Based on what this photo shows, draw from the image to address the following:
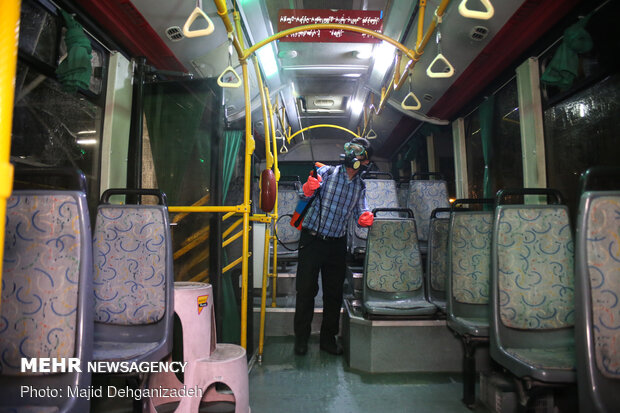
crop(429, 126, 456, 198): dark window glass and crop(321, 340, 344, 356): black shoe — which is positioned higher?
crop(429, 126, 456, 198): dark window glass

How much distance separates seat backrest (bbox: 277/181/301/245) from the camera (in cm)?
543

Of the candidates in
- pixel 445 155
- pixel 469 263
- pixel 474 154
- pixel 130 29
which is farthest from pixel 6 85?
pixel 445 155

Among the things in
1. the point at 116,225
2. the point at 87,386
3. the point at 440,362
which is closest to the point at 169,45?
the point at 116,225

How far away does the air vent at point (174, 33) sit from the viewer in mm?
3295

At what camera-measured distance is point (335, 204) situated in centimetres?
339

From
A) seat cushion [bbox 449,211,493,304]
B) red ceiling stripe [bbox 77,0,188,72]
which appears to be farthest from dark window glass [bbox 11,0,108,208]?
seat cushion [bbox 449,211,493,304]

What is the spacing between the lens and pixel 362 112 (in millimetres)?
7664

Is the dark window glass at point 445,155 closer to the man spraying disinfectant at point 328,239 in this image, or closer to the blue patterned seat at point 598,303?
the man spraying disinfectant at point 328,239

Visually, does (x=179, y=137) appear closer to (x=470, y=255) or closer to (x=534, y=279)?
(x=470, y=255)

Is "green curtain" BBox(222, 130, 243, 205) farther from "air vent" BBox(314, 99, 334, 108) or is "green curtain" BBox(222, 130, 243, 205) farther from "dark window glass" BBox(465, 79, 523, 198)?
"air vent" BBox(314, 99, 334, 108)

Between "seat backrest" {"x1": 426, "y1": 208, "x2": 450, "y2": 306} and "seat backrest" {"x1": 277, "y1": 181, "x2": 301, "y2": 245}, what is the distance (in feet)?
7.53

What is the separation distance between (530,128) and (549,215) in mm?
2028

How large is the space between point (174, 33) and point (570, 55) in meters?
3.57

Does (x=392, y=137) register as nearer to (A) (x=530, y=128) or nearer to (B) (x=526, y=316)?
(A) (x=530, y=128)
